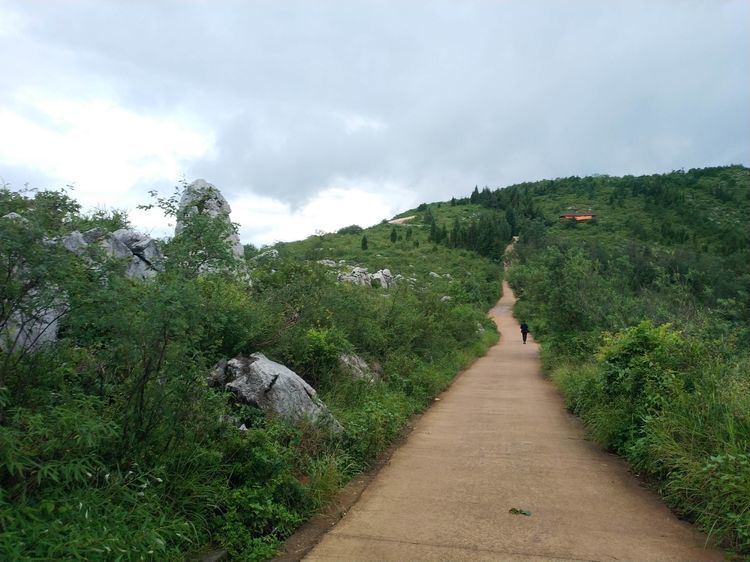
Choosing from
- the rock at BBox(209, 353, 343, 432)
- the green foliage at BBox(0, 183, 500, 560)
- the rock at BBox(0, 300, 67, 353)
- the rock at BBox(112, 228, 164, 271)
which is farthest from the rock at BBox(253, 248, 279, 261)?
the rock at BBox(0, 300, 67, 353)

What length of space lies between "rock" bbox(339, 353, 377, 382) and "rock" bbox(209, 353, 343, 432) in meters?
2.45

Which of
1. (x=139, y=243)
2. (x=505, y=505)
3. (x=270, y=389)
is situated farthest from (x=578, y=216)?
(x=505, y=505)

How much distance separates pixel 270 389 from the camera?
6645 mm

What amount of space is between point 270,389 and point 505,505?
3035mm

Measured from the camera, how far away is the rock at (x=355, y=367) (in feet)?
31.6

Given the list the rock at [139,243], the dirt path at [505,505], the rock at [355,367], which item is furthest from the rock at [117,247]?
→ the dirt path at [505,505]

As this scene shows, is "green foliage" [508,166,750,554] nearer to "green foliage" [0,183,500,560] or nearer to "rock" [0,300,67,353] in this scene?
"green foliage" [0,183,500,560]

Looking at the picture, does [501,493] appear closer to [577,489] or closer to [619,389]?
[577,489]

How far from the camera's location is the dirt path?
436 centimetres

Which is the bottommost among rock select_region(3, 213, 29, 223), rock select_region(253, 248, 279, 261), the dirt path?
→ the dirt path

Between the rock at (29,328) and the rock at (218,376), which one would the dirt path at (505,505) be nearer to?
the rock at (218,376)

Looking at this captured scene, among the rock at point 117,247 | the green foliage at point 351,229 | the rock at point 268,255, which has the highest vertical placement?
the green foliage at point 351,229

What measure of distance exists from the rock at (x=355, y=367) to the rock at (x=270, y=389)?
2449 millimetres

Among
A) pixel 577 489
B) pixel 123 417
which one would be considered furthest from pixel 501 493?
pixel 123 417
